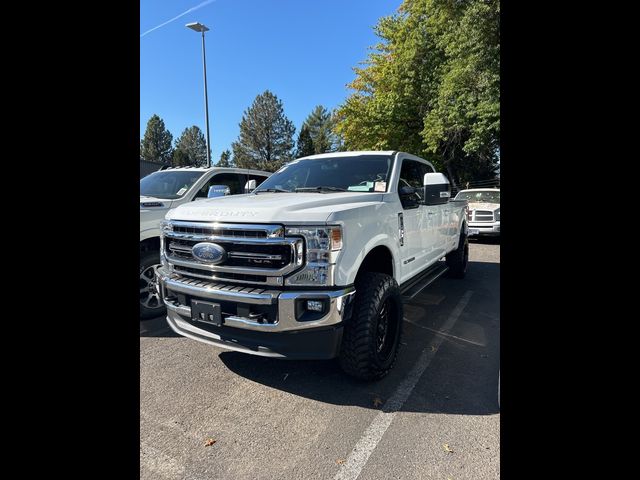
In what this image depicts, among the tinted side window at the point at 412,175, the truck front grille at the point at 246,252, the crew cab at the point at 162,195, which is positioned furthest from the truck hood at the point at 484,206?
the truck front grille at the point at 246,252

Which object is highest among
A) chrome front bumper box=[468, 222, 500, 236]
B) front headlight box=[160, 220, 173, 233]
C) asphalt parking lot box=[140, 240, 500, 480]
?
front headlight box=[160, 220, 173, 233]

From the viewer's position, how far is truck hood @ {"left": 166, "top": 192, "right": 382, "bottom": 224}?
2756 mm

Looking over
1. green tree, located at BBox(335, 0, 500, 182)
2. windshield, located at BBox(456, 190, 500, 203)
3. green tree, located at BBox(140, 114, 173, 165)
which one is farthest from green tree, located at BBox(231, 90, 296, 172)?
windshield, located at BBox(456, 190, 500, 203)

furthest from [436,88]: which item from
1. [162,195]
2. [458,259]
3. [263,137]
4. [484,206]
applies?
[263,137]

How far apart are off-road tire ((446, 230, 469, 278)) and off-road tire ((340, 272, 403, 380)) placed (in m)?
3.95

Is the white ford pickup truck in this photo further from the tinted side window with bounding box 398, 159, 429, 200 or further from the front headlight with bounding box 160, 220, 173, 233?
the tinted side window with bounding box 398, 159, 429, 200

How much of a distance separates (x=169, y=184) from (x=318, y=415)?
14.1ft

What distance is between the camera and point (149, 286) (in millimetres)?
4641

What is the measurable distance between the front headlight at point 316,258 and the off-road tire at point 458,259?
4.69 meters

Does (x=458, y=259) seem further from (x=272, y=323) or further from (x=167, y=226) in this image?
(x=167, y=226)

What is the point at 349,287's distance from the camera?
2801mm

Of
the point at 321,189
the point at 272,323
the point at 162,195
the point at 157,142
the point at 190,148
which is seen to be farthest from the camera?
the point at 190,148
